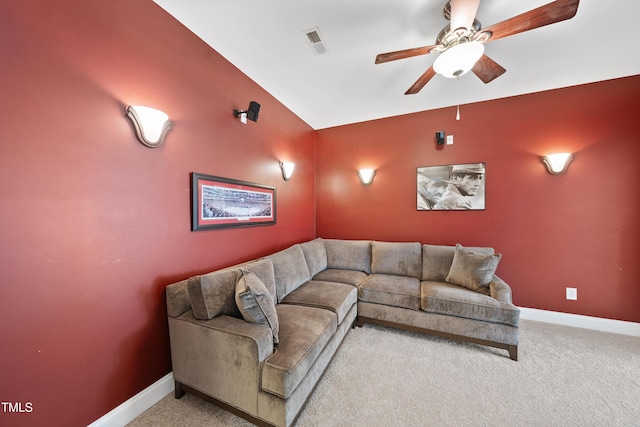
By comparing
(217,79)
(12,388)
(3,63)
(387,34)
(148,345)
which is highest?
(387,34)

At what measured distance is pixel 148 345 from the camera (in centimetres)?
156

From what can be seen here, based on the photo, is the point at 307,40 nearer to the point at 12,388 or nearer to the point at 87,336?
the point at 87,336

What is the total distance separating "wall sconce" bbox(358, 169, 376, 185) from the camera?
140 inches

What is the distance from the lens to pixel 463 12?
1.38 metres

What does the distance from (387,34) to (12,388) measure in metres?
3.17

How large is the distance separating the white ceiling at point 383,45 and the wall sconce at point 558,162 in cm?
84

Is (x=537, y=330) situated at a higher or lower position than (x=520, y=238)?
lower

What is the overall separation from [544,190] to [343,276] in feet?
8.96

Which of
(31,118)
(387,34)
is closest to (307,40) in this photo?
(387,34)

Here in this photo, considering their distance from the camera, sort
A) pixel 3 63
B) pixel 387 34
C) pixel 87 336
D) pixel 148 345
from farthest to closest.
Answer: pixel 387 34 < pixel 148 345 < pixel 87 336 < pixel 3 63

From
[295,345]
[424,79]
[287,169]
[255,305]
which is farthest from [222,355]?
[424,79]

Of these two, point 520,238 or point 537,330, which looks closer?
point 537,330

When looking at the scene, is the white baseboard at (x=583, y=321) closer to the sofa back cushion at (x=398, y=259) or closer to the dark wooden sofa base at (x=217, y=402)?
the sofa back cushion at (x=398, y=259)

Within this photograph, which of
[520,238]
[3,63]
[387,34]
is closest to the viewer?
[3,63]
